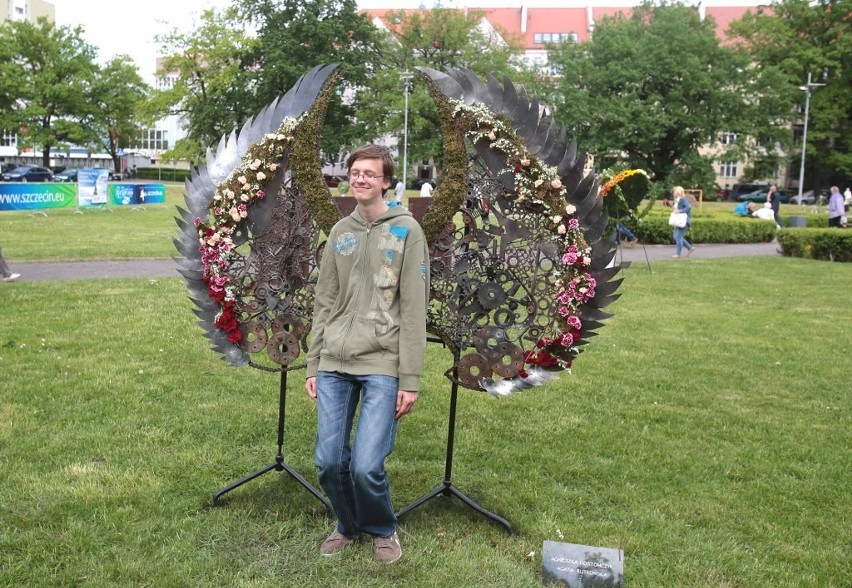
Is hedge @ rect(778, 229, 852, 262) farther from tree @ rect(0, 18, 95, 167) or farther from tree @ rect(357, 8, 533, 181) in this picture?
tree @ rect(0, 18, 95, 167)

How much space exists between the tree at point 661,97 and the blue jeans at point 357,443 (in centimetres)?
4456

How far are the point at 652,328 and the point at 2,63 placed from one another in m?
55.3

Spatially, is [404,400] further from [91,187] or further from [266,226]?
[91,187]

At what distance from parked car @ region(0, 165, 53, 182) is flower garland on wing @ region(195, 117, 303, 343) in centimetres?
5322

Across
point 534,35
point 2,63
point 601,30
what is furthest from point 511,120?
point 534,35

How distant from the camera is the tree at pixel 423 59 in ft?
159

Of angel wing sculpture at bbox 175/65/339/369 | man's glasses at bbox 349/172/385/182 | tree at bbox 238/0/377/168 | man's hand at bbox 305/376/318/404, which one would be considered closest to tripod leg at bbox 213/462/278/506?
angel wing sculpture at bbox 175/65/339/369

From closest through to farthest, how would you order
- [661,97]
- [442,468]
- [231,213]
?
1. [231,213]
2. [442,468]
3. [661,97]

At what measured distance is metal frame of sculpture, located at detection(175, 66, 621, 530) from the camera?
4.55 metres

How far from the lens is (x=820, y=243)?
21.3 metres

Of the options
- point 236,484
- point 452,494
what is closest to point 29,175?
point 236,484

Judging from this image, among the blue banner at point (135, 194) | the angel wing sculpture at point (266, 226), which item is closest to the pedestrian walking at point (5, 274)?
the angel wing sculpture at point (266, 226)

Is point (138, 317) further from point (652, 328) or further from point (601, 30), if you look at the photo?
point (601, 30)

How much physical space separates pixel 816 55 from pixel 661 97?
1288 centimetres
